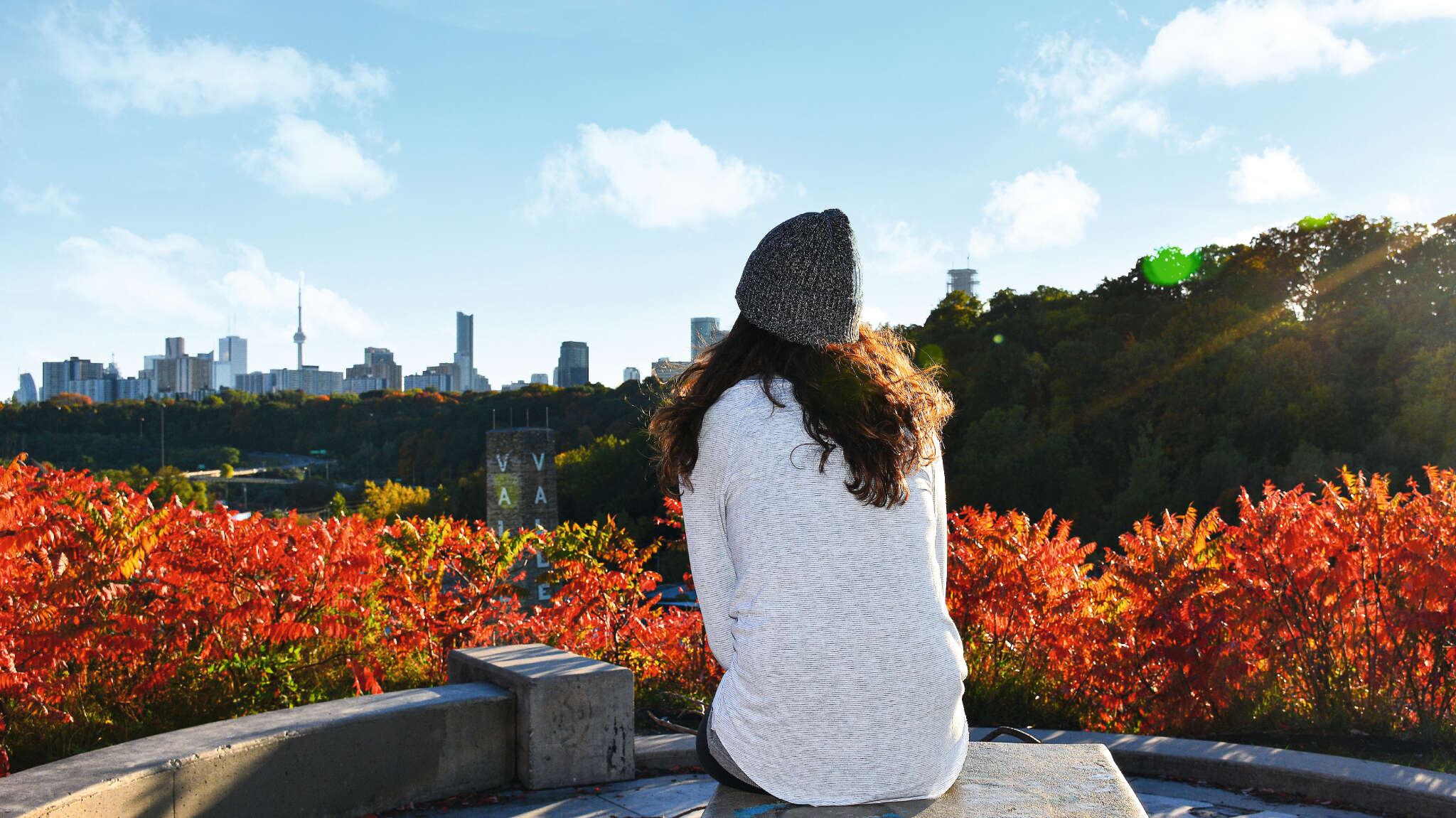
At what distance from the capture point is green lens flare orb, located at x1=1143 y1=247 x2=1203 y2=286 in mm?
32344

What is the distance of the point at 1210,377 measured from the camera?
25938mm

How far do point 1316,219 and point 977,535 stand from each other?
28.9 meters

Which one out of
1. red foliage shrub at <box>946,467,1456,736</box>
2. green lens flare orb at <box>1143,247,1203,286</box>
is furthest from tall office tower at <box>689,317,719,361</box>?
green lens flare orb at <box>1143,247,1203,286</box>

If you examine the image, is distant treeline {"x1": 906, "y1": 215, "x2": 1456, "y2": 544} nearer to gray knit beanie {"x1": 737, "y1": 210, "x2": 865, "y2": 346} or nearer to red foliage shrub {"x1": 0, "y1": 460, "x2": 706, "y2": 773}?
red foliage shrub {"x1": 0, "y1": 460, "x2": 706, "y2": 773}

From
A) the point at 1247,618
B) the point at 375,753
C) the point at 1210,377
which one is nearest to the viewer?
the point at 375,753

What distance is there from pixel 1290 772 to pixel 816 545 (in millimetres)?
3147

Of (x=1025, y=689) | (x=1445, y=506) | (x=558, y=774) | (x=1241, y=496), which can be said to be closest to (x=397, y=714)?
(x=558, y=774)

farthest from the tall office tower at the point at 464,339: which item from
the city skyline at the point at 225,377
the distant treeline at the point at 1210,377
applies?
the distant treeline at the point at 1210,377

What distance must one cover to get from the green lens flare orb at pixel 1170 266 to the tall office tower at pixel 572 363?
92.3 metres

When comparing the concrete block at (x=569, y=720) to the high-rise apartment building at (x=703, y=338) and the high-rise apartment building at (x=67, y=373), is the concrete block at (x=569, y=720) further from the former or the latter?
the high-rise apartment building at (x=67, y=373)

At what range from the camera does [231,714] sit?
4.01 meters

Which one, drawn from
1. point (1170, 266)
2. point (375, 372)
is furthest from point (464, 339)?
point (1170, 266)

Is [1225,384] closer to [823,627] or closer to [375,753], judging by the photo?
[375,753]

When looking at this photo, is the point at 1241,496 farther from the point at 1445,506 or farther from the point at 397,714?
the point at 397,714
